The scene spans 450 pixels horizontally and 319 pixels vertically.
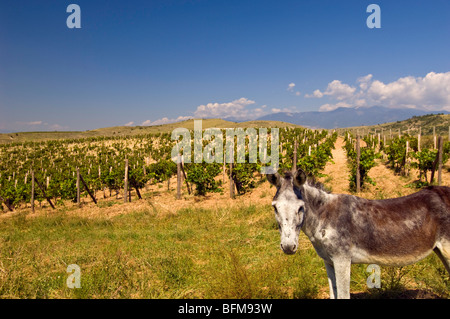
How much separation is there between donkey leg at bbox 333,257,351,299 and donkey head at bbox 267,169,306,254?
80 centimetres

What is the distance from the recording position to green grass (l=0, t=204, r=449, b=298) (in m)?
4.41

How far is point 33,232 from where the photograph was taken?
10836mm

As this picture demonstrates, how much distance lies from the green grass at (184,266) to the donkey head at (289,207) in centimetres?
187

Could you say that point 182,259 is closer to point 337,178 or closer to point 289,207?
point 289,207

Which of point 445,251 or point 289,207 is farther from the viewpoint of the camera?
point 445,251

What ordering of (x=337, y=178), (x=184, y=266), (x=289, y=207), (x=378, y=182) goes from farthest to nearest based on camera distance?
(x=337, y=178), (x=378, y=182), (x=184, y=266), (x=289, y=207)

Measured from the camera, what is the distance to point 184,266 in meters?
5.81

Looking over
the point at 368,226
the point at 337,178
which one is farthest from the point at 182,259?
the point at 337,178

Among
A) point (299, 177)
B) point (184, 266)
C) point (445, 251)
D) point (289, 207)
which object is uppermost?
point (299, 177)

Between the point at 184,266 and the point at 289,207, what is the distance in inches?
159

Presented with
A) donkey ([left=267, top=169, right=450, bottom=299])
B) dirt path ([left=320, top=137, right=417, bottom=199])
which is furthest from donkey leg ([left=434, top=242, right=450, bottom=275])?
dirt path ([left=320, top=137, right=417, bottom=199])

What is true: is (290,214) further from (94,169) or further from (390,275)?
(94,169)

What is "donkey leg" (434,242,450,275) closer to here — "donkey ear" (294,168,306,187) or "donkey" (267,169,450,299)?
"donkey" (267,169,450,299)
